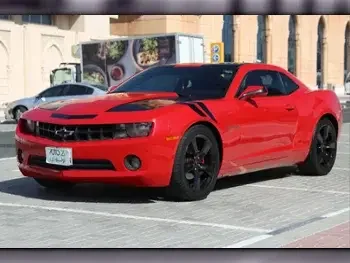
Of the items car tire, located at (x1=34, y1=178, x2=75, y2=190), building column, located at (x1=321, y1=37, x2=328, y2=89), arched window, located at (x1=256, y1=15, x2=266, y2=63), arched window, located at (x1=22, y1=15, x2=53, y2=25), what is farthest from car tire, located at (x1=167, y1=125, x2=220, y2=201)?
building column, located at (x1=321, y1=37, x2=328, y2=89)

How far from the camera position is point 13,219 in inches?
241

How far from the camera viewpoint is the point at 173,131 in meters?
6.59

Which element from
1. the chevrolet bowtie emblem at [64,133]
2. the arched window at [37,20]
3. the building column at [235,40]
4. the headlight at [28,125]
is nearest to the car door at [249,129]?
the chevrolet bowtie emblem at [64,133]

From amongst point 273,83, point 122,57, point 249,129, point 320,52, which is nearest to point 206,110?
point 249,129

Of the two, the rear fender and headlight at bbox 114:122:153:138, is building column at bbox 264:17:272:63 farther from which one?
headlight at bbox 114:122:153:138

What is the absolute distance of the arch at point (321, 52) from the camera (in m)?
67.6

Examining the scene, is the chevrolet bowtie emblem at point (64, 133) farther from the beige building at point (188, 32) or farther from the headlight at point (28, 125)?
the beige building at point (188, 32)

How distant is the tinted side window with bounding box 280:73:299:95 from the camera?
28.4 feet

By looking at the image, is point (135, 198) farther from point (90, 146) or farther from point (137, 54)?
point (137, 54)

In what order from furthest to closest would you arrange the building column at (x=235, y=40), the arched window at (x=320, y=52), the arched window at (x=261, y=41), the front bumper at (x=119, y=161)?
1. the arched window at (x=320, y=52)
2. the arched window at (x=261, y=41)
3. the building column at (x=235, y=40)
4. the front bumper at (x=119, y=161)

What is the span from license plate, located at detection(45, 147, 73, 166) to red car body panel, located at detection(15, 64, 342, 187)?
0.18ft

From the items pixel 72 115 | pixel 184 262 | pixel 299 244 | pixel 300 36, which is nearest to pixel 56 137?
pixel 72 115

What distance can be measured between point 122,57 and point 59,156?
846 inches

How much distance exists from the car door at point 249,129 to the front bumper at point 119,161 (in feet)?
3.40
